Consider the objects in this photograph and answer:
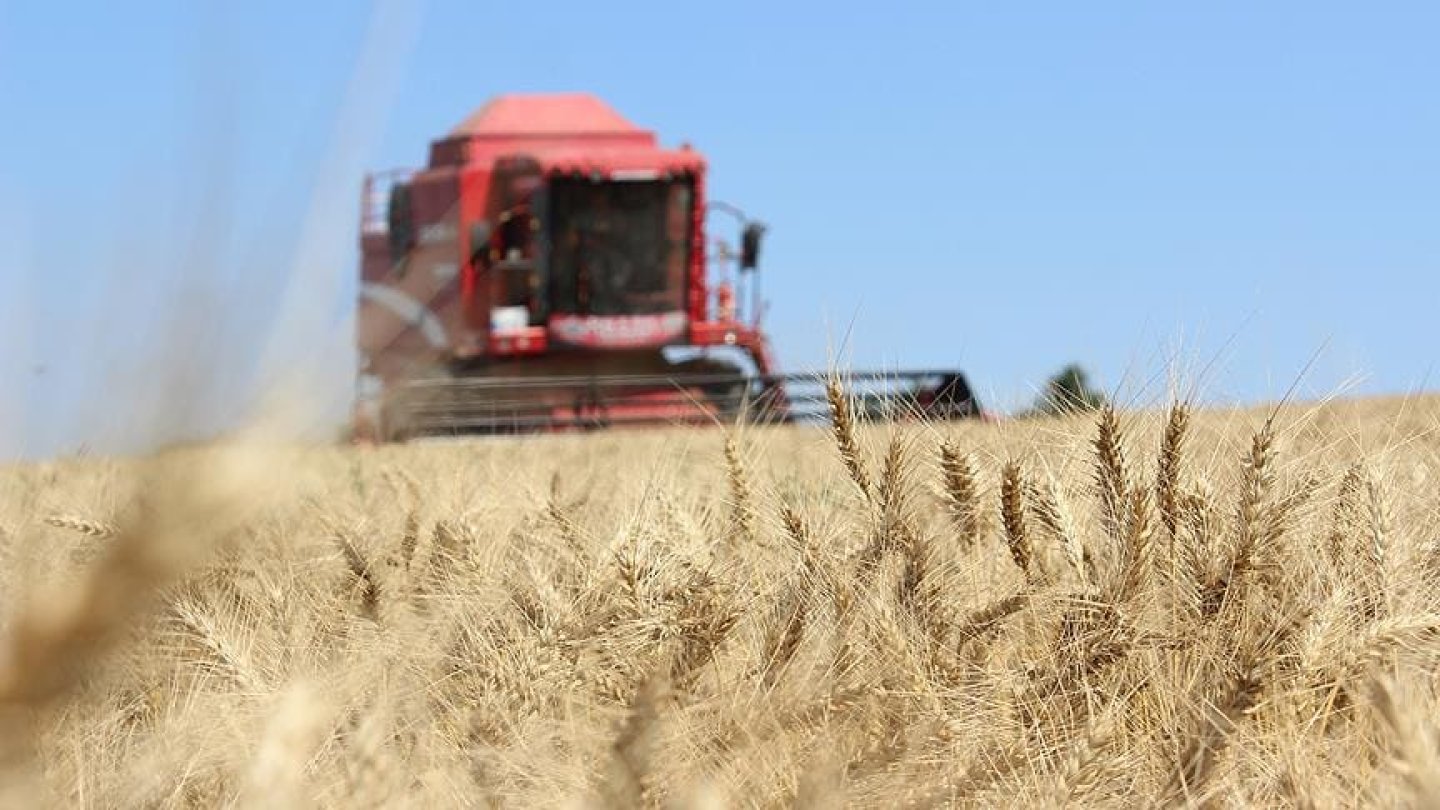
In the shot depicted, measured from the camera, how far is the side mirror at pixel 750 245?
15.7 m

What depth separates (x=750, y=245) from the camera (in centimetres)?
1584

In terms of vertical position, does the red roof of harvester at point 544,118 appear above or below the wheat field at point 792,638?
above

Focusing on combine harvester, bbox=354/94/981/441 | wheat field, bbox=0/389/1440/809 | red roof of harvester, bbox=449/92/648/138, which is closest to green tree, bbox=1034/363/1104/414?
wheat field, bbox=0/389/1440/809

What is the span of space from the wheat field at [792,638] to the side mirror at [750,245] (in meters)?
13.1

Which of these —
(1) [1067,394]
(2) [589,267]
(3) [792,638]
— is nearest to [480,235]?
(2) [589,267]

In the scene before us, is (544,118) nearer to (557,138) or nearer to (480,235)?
(557,138)

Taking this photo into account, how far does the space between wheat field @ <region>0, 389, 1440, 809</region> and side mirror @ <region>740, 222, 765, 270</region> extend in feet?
43.0

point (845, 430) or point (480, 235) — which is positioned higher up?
point (845, 430)

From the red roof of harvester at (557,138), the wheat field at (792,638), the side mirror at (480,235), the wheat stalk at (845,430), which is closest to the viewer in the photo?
the wheat field at (792,638)

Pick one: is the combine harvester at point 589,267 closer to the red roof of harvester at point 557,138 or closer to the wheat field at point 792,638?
the red roof of harvester at point 557,138

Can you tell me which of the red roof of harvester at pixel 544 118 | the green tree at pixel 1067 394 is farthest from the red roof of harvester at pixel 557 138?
the green tree at pixel 1067 394

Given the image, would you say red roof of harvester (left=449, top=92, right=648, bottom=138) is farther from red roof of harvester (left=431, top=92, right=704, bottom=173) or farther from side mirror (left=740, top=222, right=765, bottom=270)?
side mirror (left=740, top=222, right=765, bottom=270)

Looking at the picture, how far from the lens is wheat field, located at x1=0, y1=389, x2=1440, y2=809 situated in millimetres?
1239

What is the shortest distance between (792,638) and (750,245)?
14.0 m
